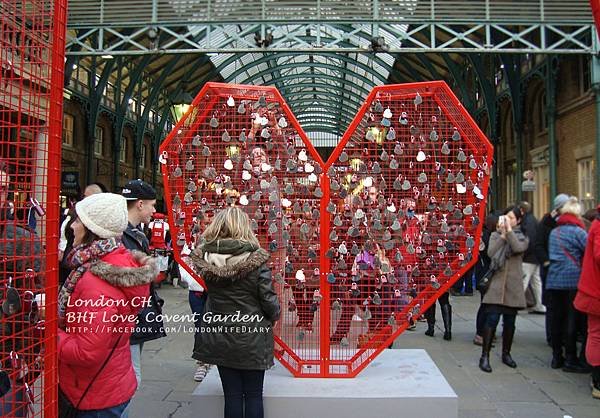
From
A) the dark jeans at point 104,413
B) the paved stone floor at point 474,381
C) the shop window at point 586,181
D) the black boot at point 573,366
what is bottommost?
the paved stone floor at point 474,381

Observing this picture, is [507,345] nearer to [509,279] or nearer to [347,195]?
[509,279]

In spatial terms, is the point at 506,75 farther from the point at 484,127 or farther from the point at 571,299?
the point at 571,299

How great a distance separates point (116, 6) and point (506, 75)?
1160 centimetres

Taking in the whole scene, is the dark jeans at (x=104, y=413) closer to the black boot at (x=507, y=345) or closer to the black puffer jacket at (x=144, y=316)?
the black puffer jacket at (x=144, y=316)

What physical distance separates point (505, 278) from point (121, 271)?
4.32 metres

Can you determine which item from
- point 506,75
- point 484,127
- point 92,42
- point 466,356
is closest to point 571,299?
point 466,356

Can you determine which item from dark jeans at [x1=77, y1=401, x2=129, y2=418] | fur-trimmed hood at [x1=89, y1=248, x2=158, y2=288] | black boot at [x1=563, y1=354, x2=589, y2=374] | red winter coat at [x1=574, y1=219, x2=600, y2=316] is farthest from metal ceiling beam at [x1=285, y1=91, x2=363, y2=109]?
dark jeans at [x1=77, y1=401, x2=129, y2=418]

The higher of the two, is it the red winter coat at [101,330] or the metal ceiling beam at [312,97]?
the metal ceiling beam at [312,97]

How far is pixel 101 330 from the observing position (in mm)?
2400

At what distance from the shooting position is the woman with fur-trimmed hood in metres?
2.41

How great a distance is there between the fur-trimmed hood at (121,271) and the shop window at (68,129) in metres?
17.7

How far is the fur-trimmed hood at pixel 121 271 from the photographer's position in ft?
8.01

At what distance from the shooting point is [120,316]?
2.48 meters

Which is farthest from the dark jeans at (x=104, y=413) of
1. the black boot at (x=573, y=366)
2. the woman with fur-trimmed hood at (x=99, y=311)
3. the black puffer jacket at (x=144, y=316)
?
the black boot at (x=573, y=366)
